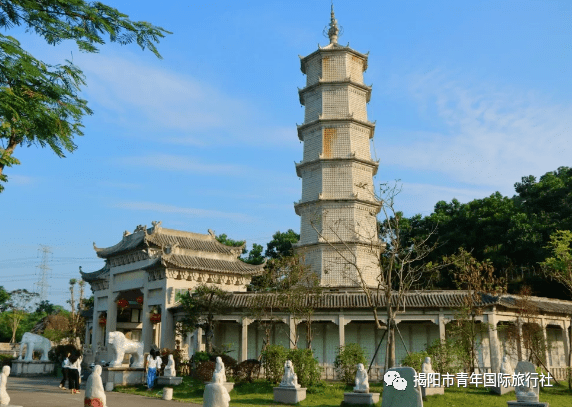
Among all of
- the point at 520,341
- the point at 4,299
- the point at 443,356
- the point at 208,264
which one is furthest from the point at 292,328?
the point at 4,299

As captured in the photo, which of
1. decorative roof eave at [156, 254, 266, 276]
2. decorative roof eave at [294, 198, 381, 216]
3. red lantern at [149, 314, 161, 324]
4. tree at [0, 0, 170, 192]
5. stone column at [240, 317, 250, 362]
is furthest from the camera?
decorative roof eave at [294, 198, 381, 216]

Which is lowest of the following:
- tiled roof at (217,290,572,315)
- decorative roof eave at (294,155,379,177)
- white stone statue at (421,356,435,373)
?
white stone statue at (421,356,435,373)

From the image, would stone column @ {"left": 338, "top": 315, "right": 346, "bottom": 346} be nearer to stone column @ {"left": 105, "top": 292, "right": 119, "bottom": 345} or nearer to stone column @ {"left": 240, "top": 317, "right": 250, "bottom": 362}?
stone column @ {"left": 240, "top": 317, "right": 250, "bottom": 362}

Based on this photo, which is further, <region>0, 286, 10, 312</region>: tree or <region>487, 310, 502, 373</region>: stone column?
<region>0, 286, 10, 312</region>: tree

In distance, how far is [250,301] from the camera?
26578 mm

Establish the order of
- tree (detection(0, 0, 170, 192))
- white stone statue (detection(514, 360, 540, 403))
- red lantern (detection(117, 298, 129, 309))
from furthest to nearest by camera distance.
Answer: red lantern (detection(117, 298, 129, 309))
white stone statue (detection(514, 360, 540, 403))
tree (detection(0, 0, 170, 192))

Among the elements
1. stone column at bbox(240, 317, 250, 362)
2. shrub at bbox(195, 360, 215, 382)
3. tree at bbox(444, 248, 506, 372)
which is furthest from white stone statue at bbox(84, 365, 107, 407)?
stone column at bbox(240, 317, 250, 362)

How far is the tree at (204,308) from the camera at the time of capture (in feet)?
80.4

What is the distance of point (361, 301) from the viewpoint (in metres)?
25.9

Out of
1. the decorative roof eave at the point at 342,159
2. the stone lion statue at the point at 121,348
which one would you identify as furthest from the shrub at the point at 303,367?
the decorative roof eave at the point at 342,159

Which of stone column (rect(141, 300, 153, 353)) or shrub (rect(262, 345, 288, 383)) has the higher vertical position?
stone column (rect(141, 300, 153, 353))

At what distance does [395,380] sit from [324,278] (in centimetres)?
2250

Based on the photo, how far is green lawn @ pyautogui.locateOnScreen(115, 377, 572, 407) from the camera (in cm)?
1727

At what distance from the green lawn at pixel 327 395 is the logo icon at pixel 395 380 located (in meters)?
8.84
